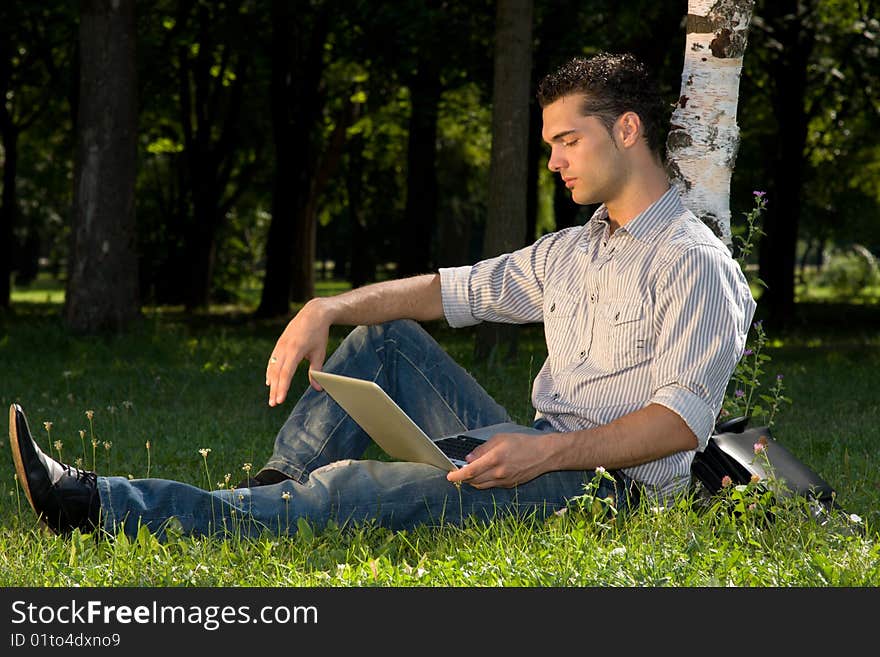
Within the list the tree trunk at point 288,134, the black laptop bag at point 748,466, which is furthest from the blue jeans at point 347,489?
the tree trunk at point 288,134

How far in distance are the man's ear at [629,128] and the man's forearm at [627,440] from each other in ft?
2.89

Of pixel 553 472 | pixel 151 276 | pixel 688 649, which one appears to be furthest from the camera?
pixel 151 276

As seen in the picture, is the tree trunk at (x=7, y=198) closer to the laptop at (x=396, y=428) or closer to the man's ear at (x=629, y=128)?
the laptop at (x=396, y=428)

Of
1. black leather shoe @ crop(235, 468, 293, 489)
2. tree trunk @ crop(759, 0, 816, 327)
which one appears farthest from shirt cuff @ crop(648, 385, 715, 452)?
tree trunk @ crop(759, 0, 816, 327)

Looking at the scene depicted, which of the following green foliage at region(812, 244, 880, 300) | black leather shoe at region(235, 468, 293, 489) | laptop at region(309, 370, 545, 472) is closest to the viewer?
laptop at region(309, 370, 545, 472)

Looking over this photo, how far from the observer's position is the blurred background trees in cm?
1727

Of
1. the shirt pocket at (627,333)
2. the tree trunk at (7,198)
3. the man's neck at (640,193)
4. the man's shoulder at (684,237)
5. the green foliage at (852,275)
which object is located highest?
the man's neck at (640,193)

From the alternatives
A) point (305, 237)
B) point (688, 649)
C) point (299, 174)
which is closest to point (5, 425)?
point (688, 649)

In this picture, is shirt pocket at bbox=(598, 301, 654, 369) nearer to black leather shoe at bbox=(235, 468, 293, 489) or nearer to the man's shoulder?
the man's shoulder

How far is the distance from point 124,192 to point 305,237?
441 inches

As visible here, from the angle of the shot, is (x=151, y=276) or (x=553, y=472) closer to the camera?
(x=553, y=472)

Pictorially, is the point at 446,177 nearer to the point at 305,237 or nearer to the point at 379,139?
the point at 379,139

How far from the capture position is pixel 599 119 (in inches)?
165

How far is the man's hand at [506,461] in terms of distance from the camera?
3.89 meters
